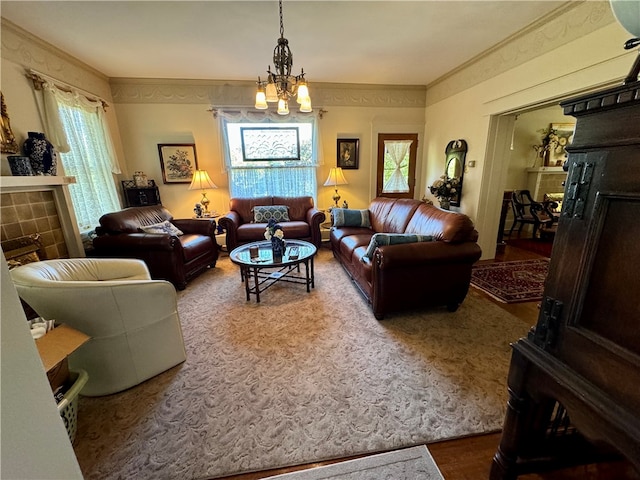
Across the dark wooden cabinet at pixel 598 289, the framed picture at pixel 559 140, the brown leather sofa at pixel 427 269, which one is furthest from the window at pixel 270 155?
the framed picture at pixel 559 140

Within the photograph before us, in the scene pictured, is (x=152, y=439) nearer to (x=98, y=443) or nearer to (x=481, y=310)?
(x=98, y=443)

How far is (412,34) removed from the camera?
2.80 metres

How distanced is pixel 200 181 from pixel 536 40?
177 inches

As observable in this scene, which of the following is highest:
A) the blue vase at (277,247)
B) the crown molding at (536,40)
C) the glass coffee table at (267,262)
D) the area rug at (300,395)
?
the crown molding at (536,40)

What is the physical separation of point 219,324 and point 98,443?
42.6 inches

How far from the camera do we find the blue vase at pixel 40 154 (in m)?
2.58

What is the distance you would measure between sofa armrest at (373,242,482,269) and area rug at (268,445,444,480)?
4.03 feet

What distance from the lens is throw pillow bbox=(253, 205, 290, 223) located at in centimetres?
432

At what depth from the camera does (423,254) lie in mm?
2172

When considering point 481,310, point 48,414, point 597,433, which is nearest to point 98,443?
point 48,414

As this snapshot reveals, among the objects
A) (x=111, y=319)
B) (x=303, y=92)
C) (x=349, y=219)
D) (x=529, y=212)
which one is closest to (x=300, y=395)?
(x=111, y=319)

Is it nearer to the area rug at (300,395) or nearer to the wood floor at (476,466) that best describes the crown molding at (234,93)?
the area rug at (300,395)

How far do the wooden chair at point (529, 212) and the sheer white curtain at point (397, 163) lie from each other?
2032mm

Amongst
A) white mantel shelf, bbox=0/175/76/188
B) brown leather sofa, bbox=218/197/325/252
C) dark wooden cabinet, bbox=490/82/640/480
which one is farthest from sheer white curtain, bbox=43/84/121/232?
dark wooden cabinet, bbox=490/82/640/480
